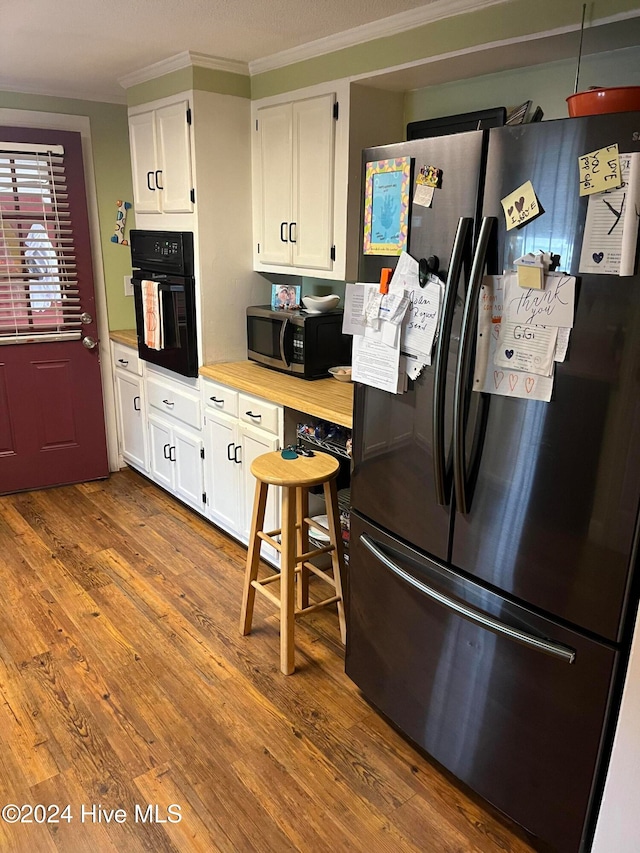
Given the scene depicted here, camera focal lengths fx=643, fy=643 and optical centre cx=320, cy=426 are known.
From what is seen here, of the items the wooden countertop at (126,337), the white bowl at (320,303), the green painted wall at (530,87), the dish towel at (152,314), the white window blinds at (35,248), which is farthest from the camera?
the wooden countertop at (126,337)

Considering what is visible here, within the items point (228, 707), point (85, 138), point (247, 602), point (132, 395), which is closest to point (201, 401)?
point (132, 395)

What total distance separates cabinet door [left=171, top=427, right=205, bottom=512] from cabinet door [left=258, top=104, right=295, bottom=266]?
1055 millimetres

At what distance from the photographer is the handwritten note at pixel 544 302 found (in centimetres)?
139

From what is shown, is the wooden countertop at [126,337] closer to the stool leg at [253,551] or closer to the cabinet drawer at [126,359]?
the cabinet drawer at [126,359]

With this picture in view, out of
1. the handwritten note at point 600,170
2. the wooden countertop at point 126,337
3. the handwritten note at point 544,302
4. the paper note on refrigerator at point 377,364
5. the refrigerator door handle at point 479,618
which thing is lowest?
the refrigerator door handle at point 479,618

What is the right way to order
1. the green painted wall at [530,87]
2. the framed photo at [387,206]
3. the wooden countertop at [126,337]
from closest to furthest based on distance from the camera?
the framed photo at [387,206] → the green painted wall at [530,87] → the wooden countertop at [126,337]

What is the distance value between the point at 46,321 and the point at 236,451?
1.64m

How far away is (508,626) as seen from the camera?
162 centimetres

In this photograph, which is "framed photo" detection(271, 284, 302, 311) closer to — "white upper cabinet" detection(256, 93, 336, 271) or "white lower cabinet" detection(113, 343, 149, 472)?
"white upper cabinet" detection(256, 93, 336, 271)

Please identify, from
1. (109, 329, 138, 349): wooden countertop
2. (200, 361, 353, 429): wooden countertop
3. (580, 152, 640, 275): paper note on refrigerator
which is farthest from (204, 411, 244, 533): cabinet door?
(580, 152, 640, 275): paper note on refrigerator

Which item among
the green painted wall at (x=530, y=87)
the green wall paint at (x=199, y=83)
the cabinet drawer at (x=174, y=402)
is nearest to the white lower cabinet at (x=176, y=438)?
the cabinet drawer at (x=174, y=402)

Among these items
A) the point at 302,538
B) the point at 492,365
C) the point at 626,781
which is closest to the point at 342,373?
the point at 302,538

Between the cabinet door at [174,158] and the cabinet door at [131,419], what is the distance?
1.15m

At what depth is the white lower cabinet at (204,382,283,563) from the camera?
9.57 feet
